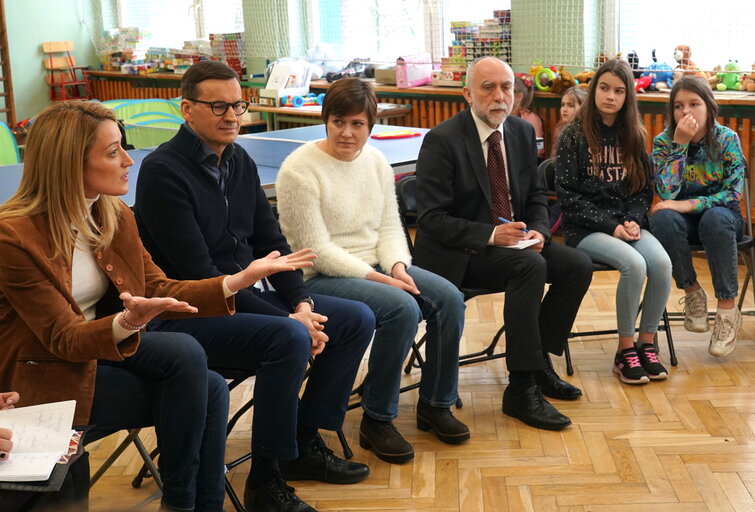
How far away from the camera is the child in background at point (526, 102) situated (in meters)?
5.80

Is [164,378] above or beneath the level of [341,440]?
above

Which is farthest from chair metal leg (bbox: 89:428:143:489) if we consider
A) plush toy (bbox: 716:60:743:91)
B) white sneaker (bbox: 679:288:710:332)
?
plush toy (bbox: 716:60:743:91)

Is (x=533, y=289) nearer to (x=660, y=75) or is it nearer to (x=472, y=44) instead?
(x=660, y=75)

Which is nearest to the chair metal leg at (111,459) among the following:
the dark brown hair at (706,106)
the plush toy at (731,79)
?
the dark brown hair at (706,106)

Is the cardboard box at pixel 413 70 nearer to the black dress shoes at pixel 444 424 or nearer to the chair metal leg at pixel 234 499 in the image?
the black dress shoes at pixel 444 424

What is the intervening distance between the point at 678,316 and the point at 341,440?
1.97 m

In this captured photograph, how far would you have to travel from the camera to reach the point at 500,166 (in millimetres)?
3436

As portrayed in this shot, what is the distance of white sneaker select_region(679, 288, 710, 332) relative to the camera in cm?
379

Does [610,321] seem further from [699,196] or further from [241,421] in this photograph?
[241,421]

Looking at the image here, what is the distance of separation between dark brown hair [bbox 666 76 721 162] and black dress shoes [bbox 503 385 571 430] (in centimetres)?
132

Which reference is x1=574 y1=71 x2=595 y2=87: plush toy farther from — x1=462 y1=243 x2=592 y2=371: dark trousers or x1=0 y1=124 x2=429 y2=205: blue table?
x1=462 y1=243 x2=592 y2=371: dark trousers

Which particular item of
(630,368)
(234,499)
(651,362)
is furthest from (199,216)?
(651,362)

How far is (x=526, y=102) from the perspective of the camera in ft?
19.5

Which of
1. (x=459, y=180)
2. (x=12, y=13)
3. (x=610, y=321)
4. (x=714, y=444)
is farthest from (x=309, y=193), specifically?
(x=12, y=13)
